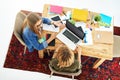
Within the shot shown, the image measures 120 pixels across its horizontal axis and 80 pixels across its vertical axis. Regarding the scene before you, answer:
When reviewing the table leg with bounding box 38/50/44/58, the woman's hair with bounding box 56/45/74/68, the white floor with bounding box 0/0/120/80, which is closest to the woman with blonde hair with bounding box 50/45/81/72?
the woman's hair with bounding box 56/45/74/68

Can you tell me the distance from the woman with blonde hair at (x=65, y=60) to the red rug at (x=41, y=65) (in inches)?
25.8

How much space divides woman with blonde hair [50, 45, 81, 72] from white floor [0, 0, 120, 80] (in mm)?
631

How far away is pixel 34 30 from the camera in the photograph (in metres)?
3.19

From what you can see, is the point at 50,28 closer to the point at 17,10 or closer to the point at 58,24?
the point at 58,24

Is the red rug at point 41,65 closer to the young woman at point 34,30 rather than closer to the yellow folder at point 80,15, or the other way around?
the young woman at point 34,30

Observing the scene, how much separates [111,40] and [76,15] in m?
0.68

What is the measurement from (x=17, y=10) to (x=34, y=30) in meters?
1.35

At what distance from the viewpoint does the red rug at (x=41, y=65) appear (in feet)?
12.6

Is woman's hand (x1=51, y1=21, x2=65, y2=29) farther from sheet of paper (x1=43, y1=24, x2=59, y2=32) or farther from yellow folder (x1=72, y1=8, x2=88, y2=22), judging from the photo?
yellow folder (x1=72, y1=8, x2=88, y2=22)

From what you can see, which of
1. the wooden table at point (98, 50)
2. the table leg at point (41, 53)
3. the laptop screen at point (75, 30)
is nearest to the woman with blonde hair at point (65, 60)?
the wooden table at point (98, 50)

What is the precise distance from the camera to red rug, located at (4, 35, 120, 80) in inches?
151

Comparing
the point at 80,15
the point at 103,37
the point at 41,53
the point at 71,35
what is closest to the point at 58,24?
the point at 71,35

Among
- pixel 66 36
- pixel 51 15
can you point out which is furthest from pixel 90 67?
pixel 51 15

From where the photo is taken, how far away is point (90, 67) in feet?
13.0
